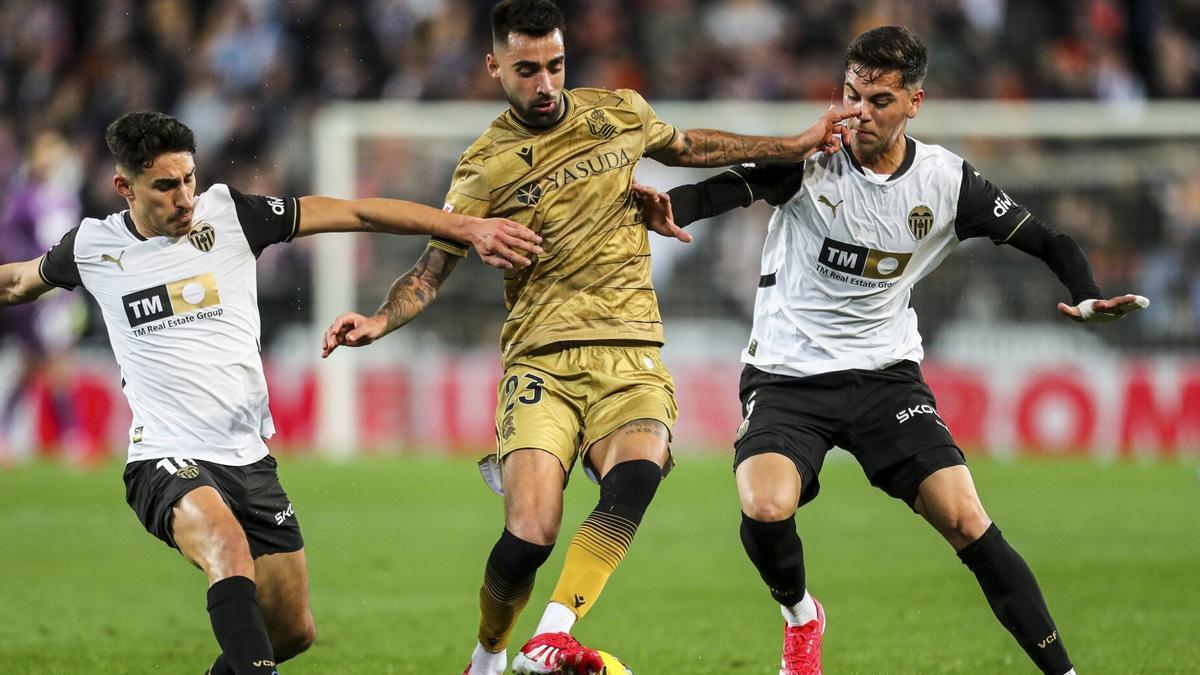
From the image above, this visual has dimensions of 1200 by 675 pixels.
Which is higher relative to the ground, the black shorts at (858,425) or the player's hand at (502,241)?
the player's hand at (502,241)

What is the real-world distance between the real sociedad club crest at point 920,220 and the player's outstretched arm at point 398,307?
1849 millimetres

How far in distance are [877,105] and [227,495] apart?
2.94m

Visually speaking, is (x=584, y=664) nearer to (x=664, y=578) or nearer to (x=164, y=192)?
(x=164, y=192)

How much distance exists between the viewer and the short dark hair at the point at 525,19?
256 inches

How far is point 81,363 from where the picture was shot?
1775 cm

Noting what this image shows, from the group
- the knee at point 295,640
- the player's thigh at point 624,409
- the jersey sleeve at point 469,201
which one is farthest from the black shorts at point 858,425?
the knee at point 295,640

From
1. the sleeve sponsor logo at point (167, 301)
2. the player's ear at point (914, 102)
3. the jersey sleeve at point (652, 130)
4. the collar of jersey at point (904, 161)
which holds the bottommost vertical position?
the sleeve sponsor logo at point (167, 301)

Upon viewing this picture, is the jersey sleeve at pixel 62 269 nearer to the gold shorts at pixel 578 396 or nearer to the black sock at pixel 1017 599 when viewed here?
the gold shorts at pixel 578 396

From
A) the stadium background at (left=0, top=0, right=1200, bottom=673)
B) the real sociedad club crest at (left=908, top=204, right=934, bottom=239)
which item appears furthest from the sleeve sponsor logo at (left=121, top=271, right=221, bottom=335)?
the stadium background at (left=0, top=0, right=1200, bottom=673)

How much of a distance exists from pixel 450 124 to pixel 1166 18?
28.3 feet

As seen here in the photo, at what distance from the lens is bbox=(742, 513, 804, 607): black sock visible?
635 centimetres

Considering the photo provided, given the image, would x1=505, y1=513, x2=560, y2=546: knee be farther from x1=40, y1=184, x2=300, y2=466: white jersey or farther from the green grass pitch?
the green grass pitch

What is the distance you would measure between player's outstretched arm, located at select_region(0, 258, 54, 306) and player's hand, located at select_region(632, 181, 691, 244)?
234 cm

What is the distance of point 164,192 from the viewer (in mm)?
6074
